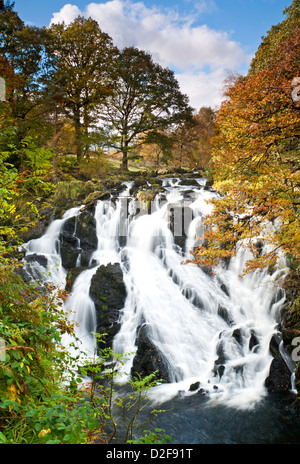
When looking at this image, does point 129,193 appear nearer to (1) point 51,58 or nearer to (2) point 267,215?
(1) point 51,58

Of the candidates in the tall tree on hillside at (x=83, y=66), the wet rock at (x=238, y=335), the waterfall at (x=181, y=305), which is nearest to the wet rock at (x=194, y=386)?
the waterfall at (x=181, y=305)

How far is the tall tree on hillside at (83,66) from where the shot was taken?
1936 cm

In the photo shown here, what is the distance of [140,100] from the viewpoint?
80.7 ft

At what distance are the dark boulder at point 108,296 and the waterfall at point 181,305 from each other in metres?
0.28

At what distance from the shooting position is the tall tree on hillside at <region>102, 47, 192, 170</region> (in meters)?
23.4

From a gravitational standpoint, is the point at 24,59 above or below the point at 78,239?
above

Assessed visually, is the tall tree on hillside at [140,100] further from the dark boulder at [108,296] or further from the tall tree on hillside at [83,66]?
the dark boulder at [108,296]

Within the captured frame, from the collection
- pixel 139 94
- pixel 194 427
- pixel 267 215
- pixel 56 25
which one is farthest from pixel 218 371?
pixel 56 25

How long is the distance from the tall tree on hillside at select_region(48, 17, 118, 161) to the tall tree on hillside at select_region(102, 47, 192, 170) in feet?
6.78

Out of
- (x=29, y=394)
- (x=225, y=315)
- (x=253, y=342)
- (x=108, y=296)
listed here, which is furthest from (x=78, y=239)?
(x=29, y=394)

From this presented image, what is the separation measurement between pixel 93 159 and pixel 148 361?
17.6 metres

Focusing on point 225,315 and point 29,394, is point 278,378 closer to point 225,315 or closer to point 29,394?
point 225,315

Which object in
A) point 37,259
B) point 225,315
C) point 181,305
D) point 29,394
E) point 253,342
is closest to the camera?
point 29,394

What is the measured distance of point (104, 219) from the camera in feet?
47.2
